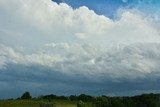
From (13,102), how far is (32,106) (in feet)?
31.5

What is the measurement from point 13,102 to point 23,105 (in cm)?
519

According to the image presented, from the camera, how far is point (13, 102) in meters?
196

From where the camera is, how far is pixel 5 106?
640 ft

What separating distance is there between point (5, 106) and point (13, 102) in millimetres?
4353

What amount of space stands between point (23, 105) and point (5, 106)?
8866mm

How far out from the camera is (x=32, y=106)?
648 ft

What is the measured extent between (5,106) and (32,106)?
13262mm

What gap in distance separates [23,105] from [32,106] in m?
4.51

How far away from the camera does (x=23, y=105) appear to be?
648ft
